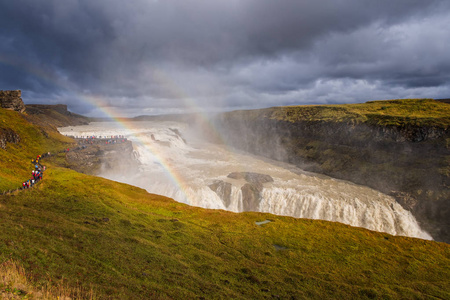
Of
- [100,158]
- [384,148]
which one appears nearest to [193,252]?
[100,158]

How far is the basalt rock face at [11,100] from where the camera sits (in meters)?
63.7

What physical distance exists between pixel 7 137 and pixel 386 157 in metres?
82.0

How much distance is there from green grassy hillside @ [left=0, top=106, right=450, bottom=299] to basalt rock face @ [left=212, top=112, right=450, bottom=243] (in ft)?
72.5

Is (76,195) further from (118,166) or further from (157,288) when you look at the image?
(118,166)

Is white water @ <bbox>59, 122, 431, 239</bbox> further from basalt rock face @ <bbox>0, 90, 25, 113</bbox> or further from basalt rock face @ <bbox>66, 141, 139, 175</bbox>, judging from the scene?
basalt rock face @ <bbox>0, 90, 25, 113</bbox>

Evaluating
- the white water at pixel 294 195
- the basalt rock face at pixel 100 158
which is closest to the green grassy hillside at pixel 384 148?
the white water at pixel 294 195

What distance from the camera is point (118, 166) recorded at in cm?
5331

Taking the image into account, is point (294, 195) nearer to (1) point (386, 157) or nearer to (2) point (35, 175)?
(1) point (386, 157)

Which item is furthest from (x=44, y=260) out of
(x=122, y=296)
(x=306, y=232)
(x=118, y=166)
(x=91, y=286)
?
(x=118, y=166)

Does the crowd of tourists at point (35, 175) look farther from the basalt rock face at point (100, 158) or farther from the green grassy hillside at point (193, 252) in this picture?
the basalt rock face at point (100, 158)

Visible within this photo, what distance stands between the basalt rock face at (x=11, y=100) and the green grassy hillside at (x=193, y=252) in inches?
1839

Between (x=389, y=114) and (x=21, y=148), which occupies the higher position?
(x=389, y=114)

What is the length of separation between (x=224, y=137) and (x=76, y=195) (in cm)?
10714

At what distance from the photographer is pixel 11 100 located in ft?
213
